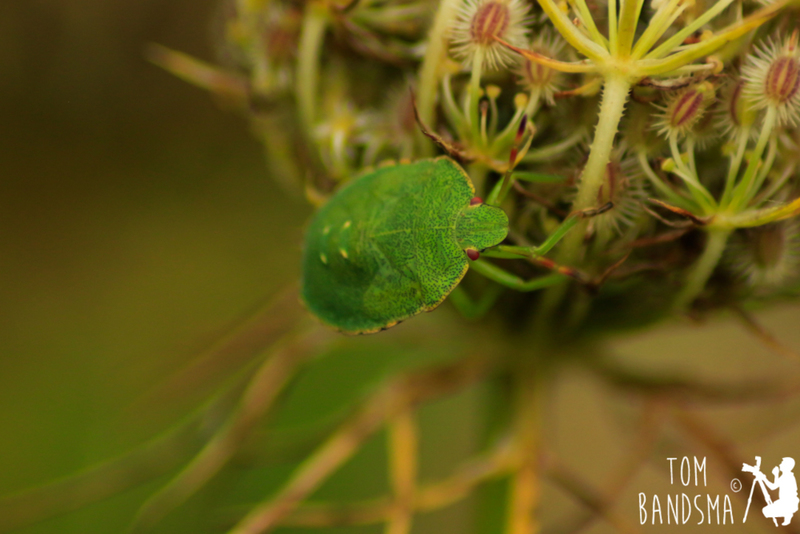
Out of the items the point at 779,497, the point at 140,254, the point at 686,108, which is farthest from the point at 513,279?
the point at 140,254

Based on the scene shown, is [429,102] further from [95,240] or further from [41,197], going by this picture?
[41,197]

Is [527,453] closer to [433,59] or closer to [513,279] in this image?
[513,279]

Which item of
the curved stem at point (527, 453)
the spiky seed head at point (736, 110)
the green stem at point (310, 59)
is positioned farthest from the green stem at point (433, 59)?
the curved stem at point (527, 453)

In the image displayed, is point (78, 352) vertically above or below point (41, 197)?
below

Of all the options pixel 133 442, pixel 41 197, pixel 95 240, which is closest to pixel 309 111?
pixel 133 442

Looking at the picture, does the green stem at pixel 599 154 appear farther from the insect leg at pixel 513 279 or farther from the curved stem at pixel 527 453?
the curved stem at pixel 527 453

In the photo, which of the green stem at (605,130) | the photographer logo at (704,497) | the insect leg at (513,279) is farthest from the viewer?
the photographer logo at (704,497)

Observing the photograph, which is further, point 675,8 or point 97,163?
point 97,163
